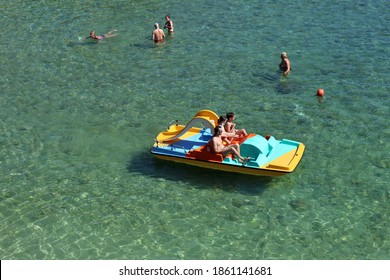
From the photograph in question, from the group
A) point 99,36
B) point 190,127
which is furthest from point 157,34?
point 190,127

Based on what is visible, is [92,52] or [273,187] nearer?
[273,187]

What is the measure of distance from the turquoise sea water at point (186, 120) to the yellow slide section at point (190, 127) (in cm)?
87

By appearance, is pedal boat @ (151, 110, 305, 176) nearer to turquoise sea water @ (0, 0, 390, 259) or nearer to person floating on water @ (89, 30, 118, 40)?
turquoise sea water @ (0, 0, 390, 259)

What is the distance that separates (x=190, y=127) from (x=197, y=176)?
1.49 meters

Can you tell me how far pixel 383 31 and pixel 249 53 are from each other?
6.30m

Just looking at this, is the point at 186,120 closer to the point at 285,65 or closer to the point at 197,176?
the point at 197,176

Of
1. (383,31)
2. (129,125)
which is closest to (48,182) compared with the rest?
(129,125)

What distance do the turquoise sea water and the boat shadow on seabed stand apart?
5 cm

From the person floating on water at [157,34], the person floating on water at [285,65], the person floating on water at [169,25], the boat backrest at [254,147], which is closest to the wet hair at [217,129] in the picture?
the boat backrest at [254,147]

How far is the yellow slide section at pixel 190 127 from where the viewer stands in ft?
52.0

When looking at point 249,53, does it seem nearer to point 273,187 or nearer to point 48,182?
point 273,187

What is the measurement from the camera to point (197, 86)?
21.0 m

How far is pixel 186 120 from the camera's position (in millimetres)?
18719

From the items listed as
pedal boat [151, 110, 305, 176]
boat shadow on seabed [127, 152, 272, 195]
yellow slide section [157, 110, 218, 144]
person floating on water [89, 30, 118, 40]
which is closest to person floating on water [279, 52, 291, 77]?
pedal boat [151, 110, 305, 176]
